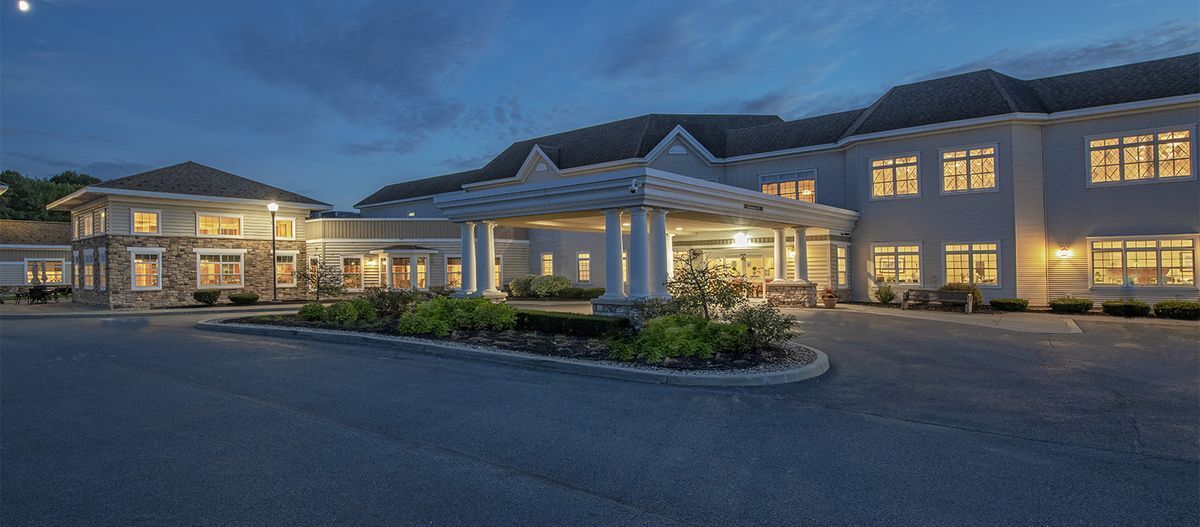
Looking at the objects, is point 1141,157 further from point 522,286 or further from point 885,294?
point 522,286

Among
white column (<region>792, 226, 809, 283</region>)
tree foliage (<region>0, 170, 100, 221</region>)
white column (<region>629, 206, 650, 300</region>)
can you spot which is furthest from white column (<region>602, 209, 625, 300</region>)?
tree foliage (<region>0, 170, 100, 221</region>)

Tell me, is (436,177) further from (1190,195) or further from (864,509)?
(864,509)

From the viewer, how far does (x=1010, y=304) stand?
21562mm

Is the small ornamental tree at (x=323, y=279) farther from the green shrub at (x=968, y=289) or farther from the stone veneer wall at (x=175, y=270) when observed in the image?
the green shrub at (x=968, y=289)

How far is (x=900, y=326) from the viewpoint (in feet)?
56.1

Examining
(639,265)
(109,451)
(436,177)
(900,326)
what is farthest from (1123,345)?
(436,177)

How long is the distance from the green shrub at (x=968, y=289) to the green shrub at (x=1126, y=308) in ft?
11.3

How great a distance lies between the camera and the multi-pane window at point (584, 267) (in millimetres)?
34031

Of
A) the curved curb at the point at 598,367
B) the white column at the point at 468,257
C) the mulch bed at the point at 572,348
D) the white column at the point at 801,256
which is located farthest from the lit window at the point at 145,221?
the white column at the point at 801,256

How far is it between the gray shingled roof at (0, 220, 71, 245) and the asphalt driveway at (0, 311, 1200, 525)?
1600 inches

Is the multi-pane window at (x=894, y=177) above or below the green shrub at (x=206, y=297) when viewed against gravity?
above

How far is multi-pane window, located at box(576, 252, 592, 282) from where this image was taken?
34031mm

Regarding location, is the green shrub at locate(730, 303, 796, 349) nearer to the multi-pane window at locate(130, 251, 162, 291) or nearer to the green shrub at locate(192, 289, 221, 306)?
the green shrub at locate(192, 289, 221, 306)

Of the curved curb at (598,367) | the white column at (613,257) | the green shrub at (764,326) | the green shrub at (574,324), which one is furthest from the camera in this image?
the white column at (613,257)
